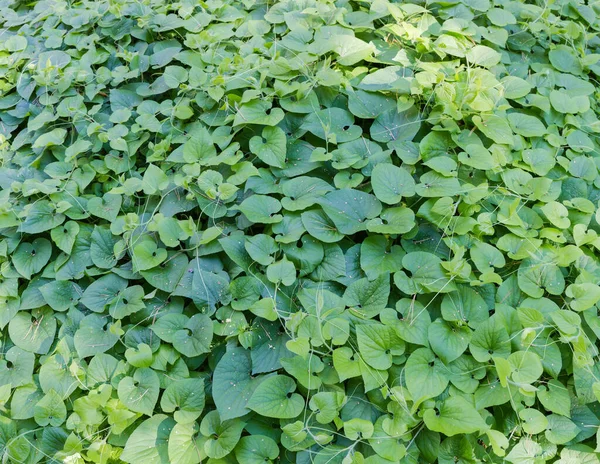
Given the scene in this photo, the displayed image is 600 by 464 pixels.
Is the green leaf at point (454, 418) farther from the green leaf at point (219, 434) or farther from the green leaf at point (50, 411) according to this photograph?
the green leaf at point (50, 411)

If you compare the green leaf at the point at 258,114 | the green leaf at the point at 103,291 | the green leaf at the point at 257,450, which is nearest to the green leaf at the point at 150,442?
the green leaf at the point at 257,450

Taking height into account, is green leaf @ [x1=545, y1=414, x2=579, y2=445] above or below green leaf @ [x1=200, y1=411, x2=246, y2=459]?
below

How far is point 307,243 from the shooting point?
6.07 ft

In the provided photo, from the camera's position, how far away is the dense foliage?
5.17 ft

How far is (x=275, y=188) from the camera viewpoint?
77.7 inches

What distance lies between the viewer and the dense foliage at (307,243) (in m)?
1.58

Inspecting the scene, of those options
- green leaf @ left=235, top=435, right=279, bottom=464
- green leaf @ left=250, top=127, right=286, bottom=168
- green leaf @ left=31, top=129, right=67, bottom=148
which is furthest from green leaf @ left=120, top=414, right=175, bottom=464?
green leaf @ left=31, top=129, right=67, bottom=148

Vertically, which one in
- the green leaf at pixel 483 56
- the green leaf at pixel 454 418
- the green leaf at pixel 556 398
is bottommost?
the green leaf at pixel 556 398

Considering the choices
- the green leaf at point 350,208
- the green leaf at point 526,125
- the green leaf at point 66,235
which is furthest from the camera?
the green leaf at point 526,125

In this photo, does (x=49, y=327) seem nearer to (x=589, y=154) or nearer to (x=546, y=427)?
(x=546, y=427)

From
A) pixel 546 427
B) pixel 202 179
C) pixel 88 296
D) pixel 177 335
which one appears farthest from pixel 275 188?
pixel 546 427

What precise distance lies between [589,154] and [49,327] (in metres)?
2.45

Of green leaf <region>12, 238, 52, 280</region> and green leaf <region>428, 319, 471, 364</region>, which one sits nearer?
green leaf <region>428, 319, 471, 364</region>

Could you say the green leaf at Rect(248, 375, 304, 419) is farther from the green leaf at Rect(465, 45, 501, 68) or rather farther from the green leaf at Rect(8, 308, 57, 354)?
the green leaf at Rect(465, 45, 501, 68)
